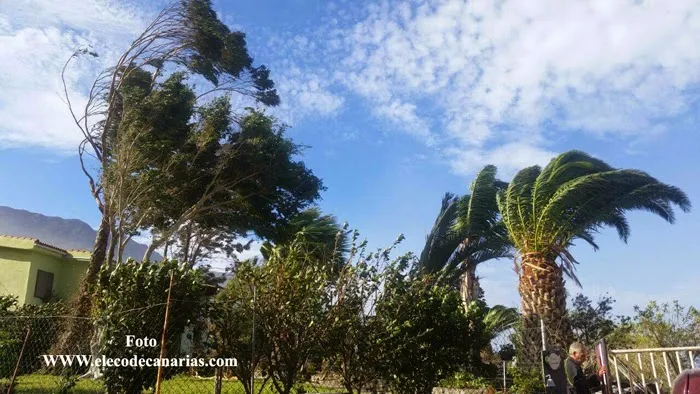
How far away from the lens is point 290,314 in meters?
7.49

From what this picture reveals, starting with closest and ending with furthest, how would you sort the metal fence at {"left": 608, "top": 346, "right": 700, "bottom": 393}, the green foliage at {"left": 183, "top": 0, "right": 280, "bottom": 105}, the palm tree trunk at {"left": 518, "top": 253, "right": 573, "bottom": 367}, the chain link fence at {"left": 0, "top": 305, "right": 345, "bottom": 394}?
the metal fence at {"left": 608, "top": 346, "right": 700, "bottom": 393} < the chain link fence at {"left": 0, "top": 305, "right": 345, "bottom": 394} < the palm tree trunk at {"left": 518, "top": 253, "right": 573, "bottom": 367} < the green foliage at {"left": 183, "top": 0, "right": 280, "bottom": 105}

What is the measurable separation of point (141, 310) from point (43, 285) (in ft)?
63.5

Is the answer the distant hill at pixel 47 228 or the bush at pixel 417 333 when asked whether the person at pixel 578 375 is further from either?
the distant hill at pixel 47 228

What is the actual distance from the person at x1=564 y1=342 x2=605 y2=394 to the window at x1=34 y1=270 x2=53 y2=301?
873 inches

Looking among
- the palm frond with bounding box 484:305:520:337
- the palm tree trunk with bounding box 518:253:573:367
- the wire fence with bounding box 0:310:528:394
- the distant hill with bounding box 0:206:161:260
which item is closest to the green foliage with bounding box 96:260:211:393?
the wire fence with bounding box 0:310:528:394

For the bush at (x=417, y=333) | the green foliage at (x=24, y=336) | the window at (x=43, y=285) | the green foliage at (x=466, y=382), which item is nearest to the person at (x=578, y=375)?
the bush at (x=417, y=333)

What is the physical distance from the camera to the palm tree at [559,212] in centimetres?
1305

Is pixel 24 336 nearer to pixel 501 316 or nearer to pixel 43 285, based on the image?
pixel 501 316

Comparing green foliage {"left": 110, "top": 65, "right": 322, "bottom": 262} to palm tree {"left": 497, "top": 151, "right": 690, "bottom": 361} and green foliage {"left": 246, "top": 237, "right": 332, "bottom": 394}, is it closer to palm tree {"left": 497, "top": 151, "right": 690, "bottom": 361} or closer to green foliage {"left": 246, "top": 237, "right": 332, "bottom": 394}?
palm tree {"left": 497, "top": 151, "right": 690, "bottom": 361}

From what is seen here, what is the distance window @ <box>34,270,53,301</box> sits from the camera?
22328 mm

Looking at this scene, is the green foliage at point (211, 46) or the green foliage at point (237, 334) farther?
the green foliage at point (211, 46)

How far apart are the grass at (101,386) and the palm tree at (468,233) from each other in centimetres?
738

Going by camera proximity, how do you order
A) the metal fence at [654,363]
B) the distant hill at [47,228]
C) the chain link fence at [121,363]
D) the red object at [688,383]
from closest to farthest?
the red object at [688,383] < the metal fence at [654,363] < the chain link fence at [121,363] < the distant hill at [47,228]

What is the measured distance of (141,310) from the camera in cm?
662
